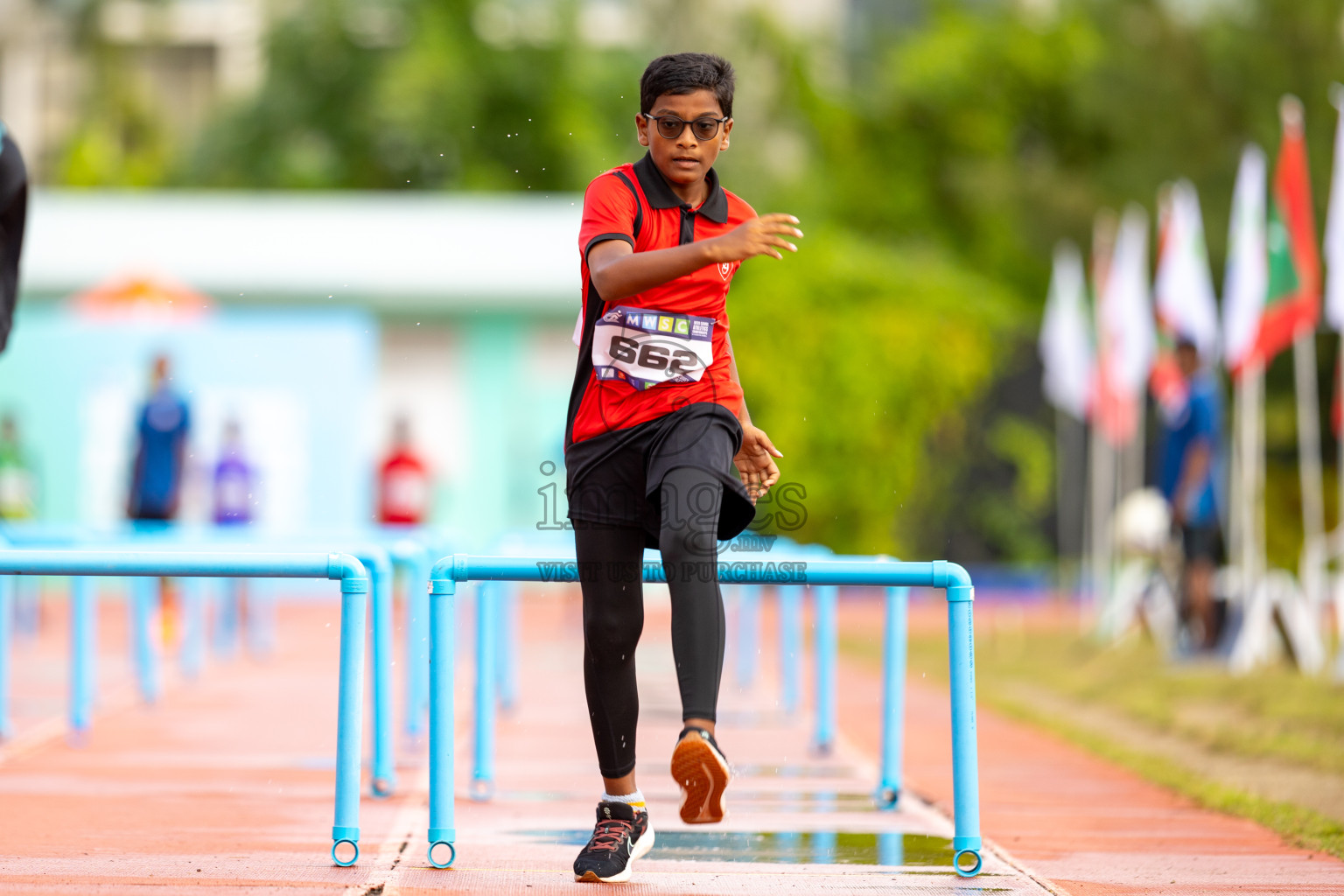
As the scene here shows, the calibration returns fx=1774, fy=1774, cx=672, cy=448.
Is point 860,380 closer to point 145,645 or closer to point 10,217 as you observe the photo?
point 145,645

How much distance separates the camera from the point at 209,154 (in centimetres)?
3412

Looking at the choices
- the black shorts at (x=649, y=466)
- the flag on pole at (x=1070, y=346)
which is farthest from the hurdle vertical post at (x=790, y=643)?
the flag on pole at (x=1070, y=346)

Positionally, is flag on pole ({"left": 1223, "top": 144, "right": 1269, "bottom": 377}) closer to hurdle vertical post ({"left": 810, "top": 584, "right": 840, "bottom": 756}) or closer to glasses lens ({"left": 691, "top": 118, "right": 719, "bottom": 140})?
hurdle vertical post ({"left": 810, "top": 584, "right": 840, "bottom": 756})

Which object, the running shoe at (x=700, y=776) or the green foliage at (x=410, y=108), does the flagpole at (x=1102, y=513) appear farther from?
the running shoe at (x=700, y=776)

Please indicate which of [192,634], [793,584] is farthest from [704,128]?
[192,634]

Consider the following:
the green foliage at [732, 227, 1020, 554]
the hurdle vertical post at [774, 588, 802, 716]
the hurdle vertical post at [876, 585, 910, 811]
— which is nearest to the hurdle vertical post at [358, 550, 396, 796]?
the hurdle vertical post at [876, 585, 910, 811]

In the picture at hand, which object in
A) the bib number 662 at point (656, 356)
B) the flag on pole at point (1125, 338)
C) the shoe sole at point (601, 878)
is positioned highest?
the flag on pole at point (1125, 338)

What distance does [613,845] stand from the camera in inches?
164

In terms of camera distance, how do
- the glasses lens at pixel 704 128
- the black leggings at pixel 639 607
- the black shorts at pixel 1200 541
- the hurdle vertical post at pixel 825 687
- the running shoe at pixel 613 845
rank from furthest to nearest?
the black shorts at pixel 1200 541
the hurdle vertical post at pixel 825 687
the running shoe at pixel 613 845
the glasses lens at pixel 704 128
the black leggings at pixel 639 607

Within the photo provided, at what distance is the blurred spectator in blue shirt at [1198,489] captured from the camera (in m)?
11.3

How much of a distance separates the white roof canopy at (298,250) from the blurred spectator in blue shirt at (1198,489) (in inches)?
407

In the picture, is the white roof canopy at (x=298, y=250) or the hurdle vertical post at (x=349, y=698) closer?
the hurdle vertical post at (x=349, y=698)

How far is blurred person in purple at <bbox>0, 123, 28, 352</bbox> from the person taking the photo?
5008mm

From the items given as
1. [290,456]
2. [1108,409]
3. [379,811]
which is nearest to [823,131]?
[290,456]
